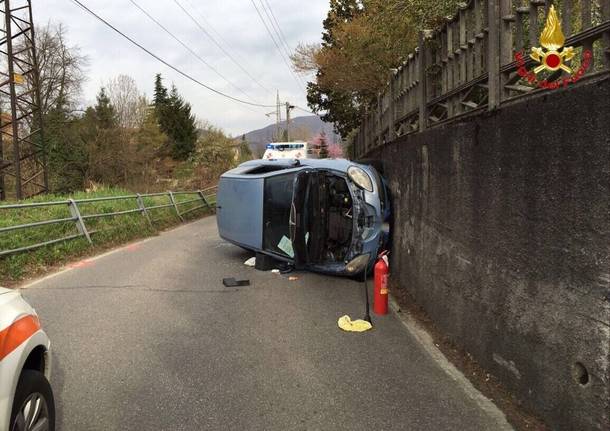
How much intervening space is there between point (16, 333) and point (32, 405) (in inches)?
17.1

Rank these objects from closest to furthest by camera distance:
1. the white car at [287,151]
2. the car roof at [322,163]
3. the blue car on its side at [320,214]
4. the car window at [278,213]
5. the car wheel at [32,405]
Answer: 1. the car wheel at [32,405]
2. the blue car on its side at [320,214]
3. the car roof at [322,163]
4. the car window at [278,213]
5. the white car at [287,151]

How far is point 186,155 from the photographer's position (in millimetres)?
55062

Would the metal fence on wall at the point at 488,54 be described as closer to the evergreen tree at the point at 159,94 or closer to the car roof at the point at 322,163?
the car roof at the point at 322,163

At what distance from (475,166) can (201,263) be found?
669 cm

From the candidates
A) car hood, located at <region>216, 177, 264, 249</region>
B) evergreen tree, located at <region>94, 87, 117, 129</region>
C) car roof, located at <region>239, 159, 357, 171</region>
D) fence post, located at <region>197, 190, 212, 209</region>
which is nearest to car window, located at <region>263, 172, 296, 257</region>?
car hood, located at <region>216, 177, 264, 249</region>

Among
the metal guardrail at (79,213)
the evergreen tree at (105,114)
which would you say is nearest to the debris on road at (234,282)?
the metal guardrail at (79,213)

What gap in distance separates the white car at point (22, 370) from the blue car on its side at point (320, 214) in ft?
17.1

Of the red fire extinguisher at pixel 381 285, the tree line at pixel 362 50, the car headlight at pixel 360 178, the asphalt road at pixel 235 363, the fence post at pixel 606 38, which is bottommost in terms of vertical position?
the asphalt road at pixel 235 363

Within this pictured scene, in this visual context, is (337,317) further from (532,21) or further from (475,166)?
(532,21)

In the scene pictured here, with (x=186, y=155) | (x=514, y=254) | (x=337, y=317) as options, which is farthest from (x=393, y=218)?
(x=186, y=155)

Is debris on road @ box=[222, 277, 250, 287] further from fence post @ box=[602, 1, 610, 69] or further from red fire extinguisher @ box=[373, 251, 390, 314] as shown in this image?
fence post @ box=[602, 1, 610, 69]

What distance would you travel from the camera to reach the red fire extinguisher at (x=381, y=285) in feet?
20.3

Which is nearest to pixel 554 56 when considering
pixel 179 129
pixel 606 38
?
pixel 606 38

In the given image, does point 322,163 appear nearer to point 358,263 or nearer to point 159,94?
point 358,263
